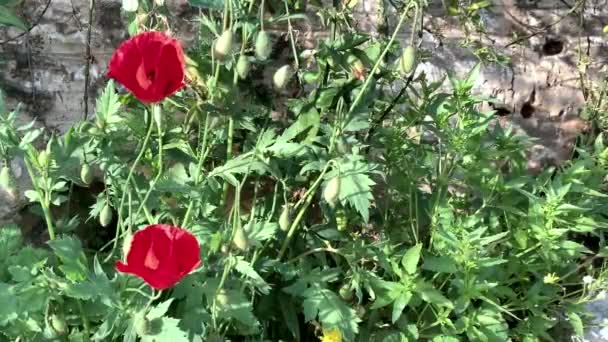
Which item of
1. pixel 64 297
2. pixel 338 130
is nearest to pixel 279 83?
pixel 338 130

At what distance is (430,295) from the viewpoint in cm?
160

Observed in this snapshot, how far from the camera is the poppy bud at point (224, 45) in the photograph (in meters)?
1.30

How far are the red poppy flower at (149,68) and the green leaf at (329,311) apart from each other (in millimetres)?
549

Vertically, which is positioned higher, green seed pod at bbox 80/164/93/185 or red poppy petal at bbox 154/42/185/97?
red poppy petal at bbox 154/42/185/97

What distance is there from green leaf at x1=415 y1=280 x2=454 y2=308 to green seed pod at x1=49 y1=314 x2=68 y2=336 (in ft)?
2.32

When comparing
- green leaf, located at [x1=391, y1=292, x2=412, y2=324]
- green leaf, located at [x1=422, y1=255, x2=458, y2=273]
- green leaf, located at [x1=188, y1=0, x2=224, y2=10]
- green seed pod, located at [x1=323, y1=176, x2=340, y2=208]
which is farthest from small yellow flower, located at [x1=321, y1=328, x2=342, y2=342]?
green leaf, located at [x1=188, y1=0, x2=224, y2=10]

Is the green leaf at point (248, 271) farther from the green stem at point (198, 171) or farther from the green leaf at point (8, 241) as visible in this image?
the green leaf at point (8, 241)

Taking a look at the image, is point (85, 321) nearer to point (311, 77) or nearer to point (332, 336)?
point (332, 336)

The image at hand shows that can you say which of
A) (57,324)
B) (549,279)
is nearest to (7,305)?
(57,324)

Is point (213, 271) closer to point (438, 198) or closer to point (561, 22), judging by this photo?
point (438, 198)

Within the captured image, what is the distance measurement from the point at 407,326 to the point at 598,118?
3.32 feet

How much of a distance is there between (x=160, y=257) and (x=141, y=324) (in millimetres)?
182

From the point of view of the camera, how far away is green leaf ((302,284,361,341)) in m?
1.52

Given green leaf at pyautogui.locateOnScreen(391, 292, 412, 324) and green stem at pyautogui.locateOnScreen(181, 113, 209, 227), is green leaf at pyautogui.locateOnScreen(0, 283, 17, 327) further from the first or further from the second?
green leaf at pyautogui.locateOnScreen(391, 292, 412, 324)
